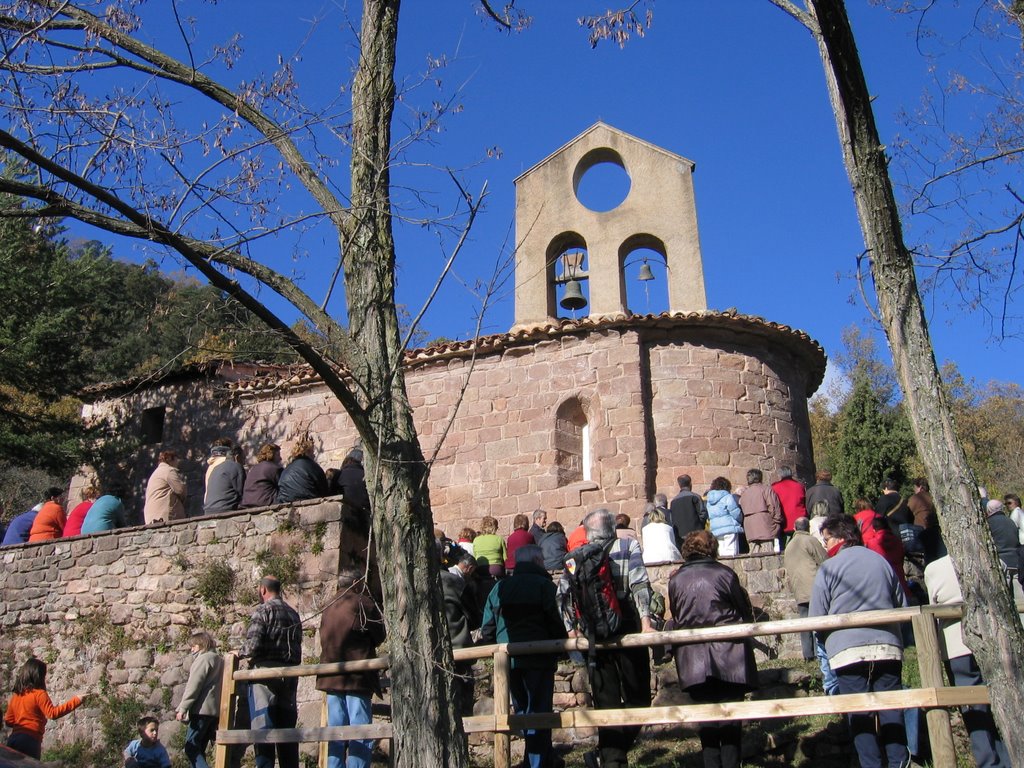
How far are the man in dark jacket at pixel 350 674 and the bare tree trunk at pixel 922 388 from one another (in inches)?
144

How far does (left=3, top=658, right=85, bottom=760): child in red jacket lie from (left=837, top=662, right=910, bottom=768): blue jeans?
569 cm

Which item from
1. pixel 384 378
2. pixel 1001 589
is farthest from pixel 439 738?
pixel 1001 589

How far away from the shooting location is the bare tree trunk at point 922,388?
518 centimetres

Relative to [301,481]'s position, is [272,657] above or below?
below

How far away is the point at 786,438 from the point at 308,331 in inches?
412

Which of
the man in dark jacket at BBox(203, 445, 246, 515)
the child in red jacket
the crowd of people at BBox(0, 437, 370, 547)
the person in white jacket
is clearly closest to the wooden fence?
the child in red jacket

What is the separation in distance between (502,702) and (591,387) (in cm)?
879

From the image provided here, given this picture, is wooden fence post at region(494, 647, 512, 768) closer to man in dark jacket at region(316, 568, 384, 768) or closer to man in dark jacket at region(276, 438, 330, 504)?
man in dark jacket at region(316, 568, 384, 768)

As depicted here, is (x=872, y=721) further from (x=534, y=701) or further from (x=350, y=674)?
(x=350, y=674)

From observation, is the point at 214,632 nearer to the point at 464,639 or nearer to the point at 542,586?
the point at 464,639

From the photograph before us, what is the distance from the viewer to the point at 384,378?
6.05m

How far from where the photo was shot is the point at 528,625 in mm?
A: 7277

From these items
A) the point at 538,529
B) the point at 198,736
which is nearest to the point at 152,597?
the point at 198,736

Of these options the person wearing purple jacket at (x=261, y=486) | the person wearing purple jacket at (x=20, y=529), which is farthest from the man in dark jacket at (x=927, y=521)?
the person wearing purple jacket at (x=20, y=529)
